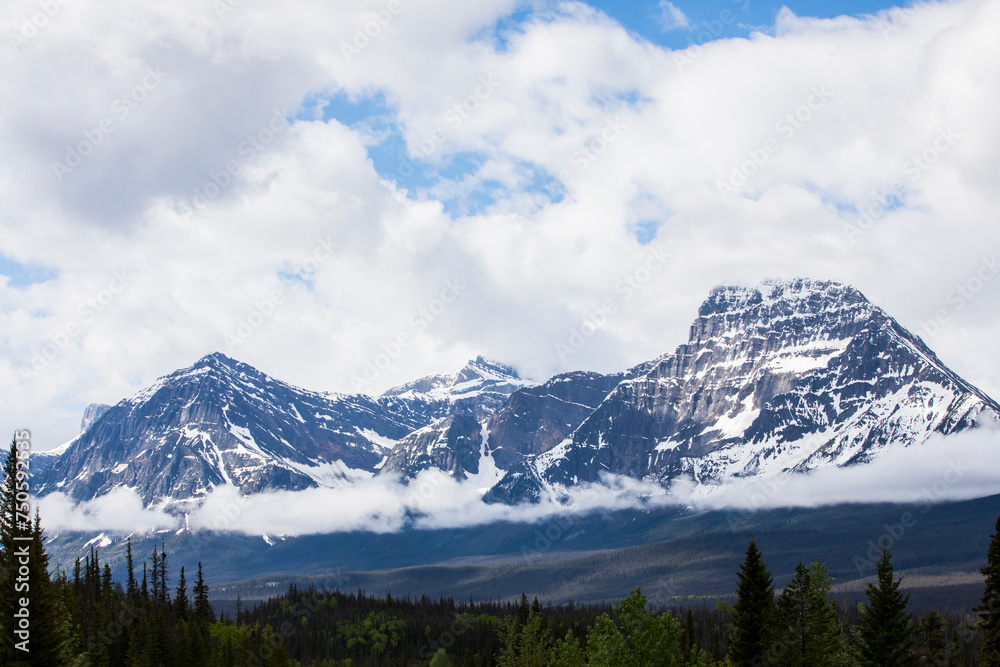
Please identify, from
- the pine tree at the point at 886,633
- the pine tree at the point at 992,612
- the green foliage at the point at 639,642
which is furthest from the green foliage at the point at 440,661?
the pine tree at the point at 992,612

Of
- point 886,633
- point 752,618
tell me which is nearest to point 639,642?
point 752,618

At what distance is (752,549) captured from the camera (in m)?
67.8

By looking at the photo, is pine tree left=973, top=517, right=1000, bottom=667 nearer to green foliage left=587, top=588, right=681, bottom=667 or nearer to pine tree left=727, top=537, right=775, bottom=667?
pine tree left=727, top=537, right=775, bottom=667

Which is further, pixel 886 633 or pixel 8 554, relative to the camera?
pixel 886 633

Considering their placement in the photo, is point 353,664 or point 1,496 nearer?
point 1,496

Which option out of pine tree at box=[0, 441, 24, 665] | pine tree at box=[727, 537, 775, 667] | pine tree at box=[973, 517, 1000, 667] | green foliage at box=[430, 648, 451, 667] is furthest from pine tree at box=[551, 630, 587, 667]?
green foliage at box=[430, 648, 451, 667]

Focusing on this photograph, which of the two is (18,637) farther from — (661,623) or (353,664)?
(353,664)

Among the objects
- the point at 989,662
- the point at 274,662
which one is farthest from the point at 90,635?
the point at 989,662

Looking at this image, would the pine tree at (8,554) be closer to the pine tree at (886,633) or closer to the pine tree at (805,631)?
the pine tree at (805,631)

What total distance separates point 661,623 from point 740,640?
7.13 m

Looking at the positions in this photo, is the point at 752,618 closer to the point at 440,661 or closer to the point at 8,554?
the point at 8,554

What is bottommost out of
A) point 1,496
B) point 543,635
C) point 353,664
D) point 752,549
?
point 353,664

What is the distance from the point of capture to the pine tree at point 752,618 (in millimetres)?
65438

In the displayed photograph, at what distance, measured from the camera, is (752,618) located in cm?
6594
